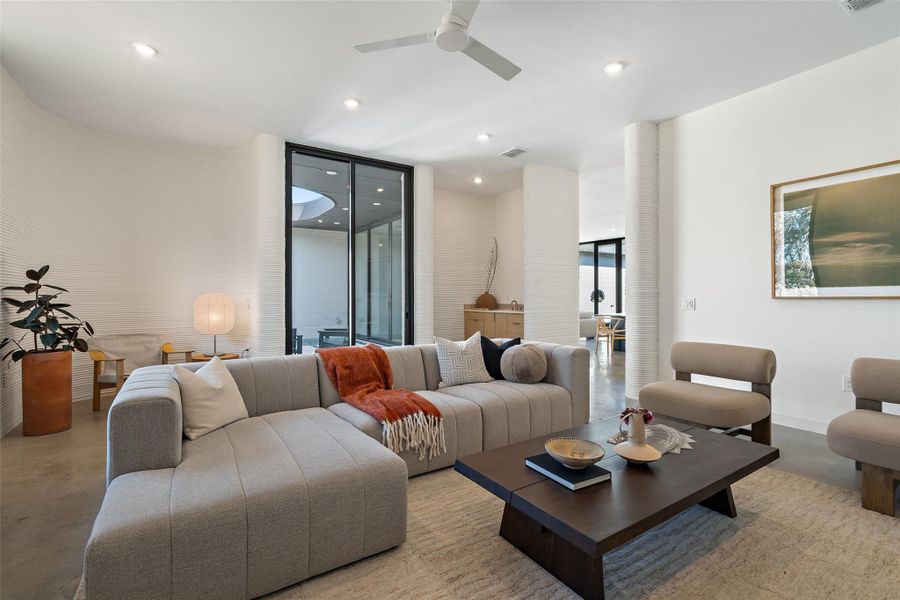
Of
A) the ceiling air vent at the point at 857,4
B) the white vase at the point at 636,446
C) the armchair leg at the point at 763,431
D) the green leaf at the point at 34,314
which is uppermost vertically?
the ceiling air vent at the point at 857,4

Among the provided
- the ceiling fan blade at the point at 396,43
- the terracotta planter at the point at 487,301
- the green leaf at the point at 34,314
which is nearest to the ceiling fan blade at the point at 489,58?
the ceiling fan blade at the point at 396,43

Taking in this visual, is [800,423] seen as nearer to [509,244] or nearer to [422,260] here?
[422,260]

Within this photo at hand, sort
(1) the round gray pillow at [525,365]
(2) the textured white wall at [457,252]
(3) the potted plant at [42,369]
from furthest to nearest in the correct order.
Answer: (2) the textured white wall at [457,252]
(3) the potted plant at [42,369]
(1) the round gray pillow at [525,365]

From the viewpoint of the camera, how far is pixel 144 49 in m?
3.01

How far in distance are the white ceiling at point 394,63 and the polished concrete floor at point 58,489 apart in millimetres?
2855

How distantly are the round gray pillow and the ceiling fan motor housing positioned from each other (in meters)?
2.09

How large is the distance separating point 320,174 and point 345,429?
155 inches

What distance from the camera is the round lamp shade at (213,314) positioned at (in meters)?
4.62

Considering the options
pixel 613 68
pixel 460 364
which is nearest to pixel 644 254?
pixel 613 68

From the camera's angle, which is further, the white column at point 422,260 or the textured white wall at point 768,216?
the white column at point 422,260

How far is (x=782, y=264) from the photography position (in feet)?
11.6

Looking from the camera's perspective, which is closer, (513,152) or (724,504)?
(724,504)

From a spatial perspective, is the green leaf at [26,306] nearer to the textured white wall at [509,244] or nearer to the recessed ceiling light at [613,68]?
the recessed ceiling light at [613,68]

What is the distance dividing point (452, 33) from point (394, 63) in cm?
109
